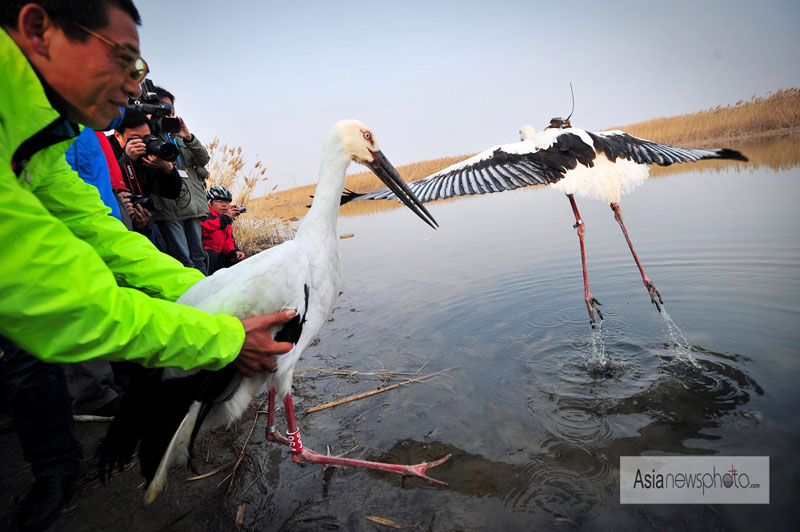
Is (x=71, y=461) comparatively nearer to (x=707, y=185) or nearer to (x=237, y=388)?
(x=237, y=388)

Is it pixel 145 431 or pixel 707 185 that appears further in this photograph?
pixel 707 185

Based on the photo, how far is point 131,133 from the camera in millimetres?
3492

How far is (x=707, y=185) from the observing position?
10.3 m

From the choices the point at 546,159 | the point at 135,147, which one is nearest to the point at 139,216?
the point at 135,147

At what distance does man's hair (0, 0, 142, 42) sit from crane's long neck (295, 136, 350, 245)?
1.28 metres

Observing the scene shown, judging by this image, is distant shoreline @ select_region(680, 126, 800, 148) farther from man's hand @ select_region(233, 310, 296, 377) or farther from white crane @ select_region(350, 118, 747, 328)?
man's hand @ select_region(233, 310, 296, 377)

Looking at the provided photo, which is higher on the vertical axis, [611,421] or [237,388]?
[237,388]

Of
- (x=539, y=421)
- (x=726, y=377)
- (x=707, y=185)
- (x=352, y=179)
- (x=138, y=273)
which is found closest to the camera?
(x=138, y=273)

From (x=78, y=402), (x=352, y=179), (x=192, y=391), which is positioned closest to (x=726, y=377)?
(x=192, y=391)

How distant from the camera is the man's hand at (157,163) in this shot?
341cm

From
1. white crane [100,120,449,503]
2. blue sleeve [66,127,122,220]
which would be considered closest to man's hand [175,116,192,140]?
blue sleeve [66,127,122,220]

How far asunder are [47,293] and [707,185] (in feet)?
44.4

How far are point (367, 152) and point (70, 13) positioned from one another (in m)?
1.64

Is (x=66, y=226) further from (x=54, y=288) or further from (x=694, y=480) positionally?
(x=694, y=480)
